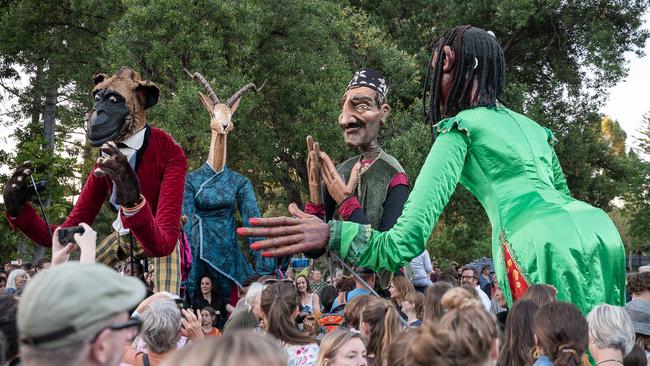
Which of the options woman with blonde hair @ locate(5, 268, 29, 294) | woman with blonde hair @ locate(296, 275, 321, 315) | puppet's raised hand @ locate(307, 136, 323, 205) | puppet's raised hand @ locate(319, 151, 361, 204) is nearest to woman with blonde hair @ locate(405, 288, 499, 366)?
puppet's raised hand @ locate(319, 151, 361, 204)

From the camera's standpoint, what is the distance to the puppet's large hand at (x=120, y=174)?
4699 mm

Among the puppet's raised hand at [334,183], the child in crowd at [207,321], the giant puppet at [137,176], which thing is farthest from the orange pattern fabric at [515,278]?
the child in crowd at [207,321]

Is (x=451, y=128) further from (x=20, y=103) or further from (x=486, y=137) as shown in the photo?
(x=20, y=103)

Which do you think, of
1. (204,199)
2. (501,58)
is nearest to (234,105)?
(204,199)

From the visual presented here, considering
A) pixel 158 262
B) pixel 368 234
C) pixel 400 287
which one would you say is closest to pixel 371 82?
pixel 400 287

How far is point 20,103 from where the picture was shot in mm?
21234

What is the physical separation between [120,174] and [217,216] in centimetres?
393

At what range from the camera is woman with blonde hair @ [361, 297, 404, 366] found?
181 inches

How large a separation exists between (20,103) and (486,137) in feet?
63.5

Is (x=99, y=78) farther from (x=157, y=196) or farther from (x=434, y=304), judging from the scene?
(x=434, y=304)

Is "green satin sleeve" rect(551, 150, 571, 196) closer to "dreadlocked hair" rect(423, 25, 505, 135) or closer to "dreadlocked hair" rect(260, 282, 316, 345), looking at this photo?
"dreadlocked hair" rect(423, 25, 505, 135)

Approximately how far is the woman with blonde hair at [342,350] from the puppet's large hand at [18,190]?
2.34 metres

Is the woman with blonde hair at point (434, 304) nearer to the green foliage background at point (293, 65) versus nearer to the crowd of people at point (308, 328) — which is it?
the crowd of people at point (308, 328)

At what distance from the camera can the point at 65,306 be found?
6.66 ft
